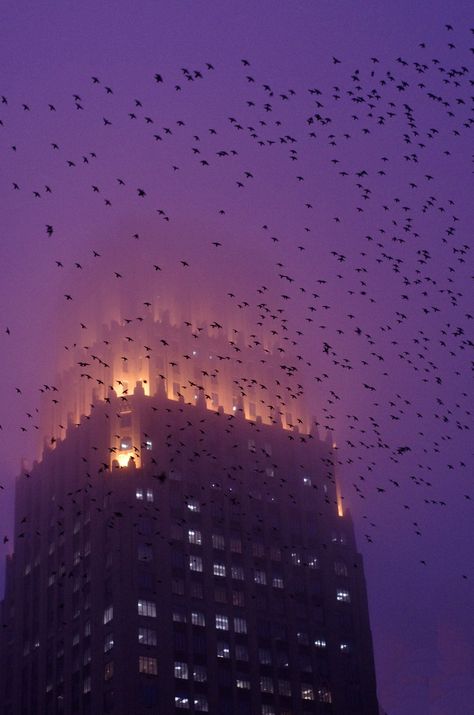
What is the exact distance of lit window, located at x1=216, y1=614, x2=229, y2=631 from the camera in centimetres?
15275

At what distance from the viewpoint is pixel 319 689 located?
156750 mm

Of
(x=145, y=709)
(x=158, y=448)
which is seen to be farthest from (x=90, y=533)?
(x=145, y=709)

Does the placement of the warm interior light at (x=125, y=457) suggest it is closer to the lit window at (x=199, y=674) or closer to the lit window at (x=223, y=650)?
the lit window at (x=223, y=650)

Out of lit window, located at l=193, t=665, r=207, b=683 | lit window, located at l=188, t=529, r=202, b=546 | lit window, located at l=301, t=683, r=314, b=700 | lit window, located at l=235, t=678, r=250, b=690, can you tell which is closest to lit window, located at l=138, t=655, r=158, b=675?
lit window, located at l=193, t=665, r=207, b=683

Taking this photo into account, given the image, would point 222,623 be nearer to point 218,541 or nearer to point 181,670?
point 181,670

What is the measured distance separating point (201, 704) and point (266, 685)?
12890mm

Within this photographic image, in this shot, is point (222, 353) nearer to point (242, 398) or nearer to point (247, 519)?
point (242, 398)

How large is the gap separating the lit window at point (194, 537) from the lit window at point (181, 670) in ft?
67.7

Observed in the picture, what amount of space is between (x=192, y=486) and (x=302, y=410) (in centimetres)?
3535

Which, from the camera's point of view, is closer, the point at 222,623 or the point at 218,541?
the point at 222,623

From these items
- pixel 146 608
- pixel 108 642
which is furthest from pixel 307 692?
pixel 108 642

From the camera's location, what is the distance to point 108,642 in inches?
5674

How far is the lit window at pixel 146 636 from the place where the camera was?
14312 cm

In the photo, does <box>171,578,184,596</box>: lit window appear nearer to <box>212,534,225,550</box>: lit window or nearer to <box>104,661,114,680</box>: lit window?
<box>212,534,225,550</box>: lit window
